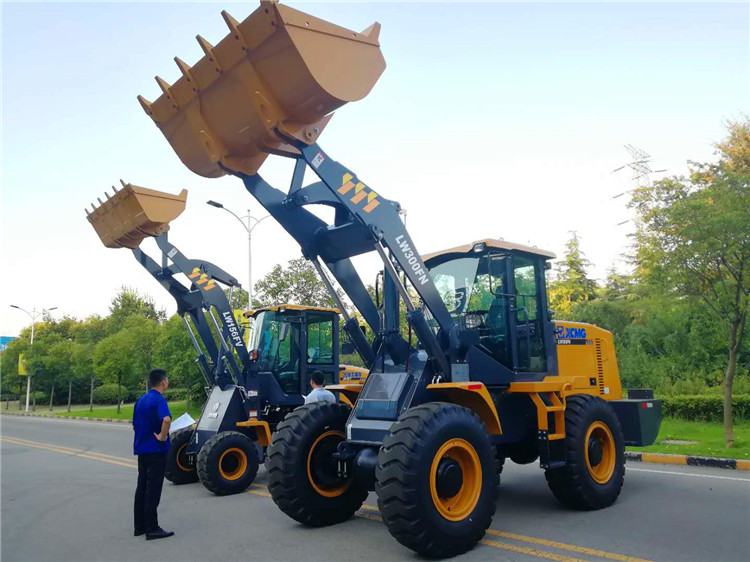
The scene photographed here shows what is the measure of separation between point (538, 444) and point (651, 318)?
50.2ft

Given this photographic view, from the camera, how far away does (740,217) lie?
9.96 m

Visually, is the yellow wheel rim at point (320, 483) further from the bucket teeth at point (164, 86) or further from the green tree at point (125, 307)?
the green tree at point (125, 307)

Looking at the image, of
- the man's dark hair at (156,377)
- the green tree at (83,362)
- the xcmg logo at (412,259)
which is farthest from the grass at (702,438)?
the green tree at (83,362)

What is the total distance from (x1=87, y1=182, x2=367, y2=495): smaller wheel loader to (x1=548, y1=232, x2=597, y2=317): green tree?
18632mm

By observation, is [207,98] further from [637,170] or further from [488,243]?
[637,170]

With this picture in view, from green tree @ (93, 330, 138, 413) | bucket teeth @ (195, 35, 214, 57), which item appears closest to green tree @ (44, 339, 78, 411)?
green tree @ (93, 330, 138, 413)

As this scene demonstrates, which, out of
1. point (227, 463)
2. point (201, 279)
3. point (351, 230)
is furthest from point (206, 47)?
point (227, 463)

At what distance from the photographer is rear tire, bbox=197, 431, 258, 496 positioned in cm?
873

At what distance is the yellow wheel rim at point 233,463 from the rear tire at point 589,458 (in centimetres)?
460

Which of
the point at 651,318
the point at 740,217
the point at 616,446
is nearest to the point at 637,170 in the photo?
the point at 651,318

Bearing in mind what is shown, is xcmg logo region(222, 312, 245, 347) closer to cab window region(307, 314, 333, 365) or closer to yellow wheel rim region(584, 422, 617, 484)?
cab window region(307, 314, 333, 365)

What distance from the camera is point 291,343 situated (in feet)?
37.1

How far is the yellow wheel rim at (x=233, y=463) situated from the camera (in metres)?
9.08

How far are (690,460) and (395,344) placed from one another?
643 centimetres
